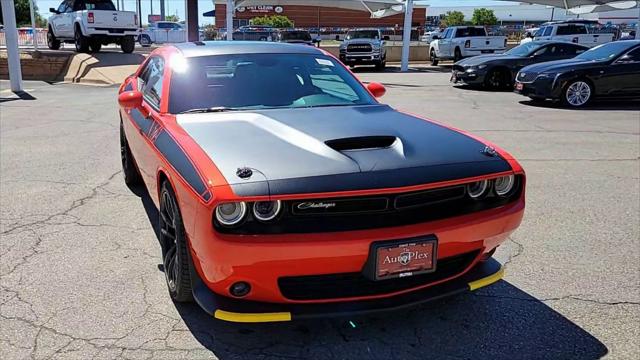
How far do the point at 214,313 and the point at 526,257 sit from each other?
2.43 meters

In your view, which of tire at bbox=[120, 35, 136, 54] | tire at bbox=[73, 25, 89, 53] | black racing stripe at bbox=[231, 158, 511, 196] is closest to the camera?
black racing stripe at bbox=[231, 158, 511, 196]

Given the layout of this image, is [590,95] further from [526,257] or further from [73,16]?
[73,16]

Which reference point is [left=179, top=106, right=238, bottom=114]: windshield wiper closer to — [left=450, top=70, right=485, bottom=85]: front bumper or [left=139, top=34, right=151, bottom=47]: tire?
[left=450, top=70, right=485, bottom=85]: front bumper

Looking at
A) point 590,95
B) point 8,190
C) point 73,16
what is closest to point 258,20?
point 73,16

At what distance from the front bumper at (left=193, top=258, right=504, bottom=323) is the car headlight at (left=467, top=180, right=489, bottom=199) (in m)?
0.49

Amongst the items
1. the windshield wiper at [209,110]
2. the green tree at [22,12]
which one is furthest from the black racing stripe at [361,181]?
the green tree at [22,12]

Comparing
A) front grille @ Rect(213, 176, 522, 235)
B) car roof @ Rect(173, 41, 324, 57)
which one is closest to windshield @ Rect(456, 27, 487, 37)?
car roof @ Rect(173, 41, 324, 57)

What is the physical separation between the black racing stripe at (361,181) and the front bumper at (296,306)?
1.89 ft

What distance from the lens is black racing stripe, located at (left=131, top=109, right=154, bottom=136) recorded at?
3.74 metres

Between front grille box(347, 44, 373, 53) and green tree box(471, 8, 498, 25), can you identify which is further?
green tree box(471, 8, 498, 25)

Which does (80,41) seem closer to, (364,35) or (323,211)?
(364,35)

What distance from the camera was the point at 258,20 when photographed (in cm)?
6088

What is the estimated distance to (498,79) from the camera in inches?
613

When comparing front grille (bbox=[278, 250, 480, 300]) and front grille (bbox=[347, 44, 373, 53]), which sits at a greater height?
front grille (bbox=[347, 44, 373, 53])
